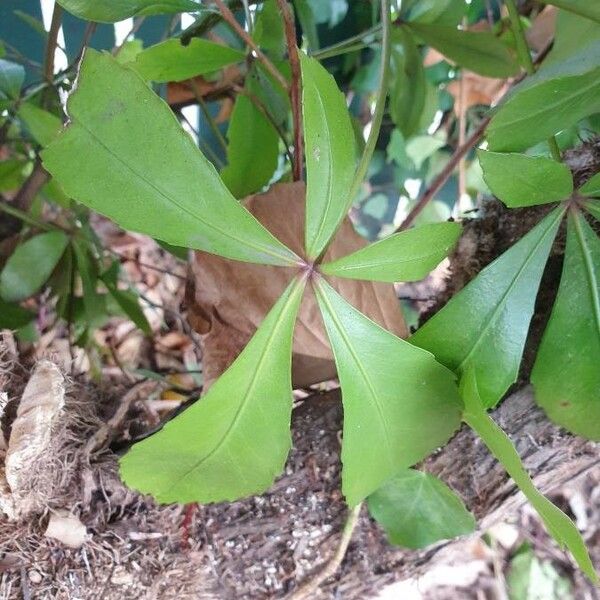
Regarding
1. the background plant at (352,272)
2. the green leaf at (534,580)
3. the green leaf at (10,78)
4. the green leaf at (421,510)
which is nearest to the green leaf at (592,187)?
the background plant at (352,272)

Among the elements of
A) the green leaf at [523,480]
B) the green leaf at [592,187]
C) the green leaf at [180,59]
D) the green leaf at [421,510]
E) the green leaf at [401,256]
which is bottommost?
the green leaf at [421,510]

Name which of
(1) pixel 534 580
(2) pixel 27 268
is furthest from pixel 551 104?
(1) pixel 534 580

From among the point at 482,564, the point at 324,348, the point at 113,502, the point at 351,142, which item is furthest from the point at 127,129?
the point at 482,564

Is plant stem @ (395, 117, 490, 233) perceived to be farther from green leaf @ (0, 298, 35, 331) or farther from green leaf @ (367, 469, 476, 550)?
green leaf @ (0, 298, 35, 331)

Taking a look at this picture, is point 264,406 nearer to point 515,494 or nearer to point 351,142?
point 351,142

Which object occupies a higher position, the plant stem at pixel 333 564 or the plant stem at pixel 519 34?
the plant stem at pixel 519 34

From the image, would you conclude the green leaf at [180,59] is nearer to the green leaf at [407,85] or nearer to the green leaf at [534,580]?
the green leaf at [407,85]

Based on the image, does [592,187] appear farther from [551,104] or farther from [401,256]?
[401,256]

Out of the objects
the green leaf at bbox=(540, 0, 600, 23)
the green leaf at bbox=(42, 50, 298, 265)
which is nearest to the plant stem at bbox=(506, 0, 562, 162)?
the green leaf at bbox=(540, 0, 600, 23)
